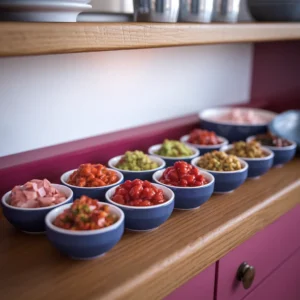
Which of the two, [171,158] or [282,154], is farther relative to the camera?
[282,154]

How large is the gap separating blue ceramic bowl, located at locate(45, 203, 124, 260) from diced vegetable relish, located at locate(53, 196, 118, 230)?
0.05 ft

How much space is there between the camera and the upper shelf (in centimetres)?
76

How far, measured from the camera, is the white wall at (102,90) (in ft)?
3.83

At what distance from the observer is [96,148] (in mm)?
1277

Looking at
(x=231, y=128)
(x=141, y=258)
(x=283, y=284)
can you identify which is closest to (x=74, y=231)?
(x=141, y=258)

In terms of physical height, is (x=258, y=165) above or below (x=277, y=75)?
below

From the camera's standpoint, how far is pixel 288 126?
1705 millimetres

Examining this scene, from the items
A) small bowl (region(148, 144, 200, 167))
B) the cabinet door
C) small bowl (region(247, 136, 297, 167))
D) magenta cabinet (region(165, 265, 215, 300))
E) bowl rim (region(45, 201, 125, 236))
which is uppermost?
bowl rim (region(45, 201, 125, 236))

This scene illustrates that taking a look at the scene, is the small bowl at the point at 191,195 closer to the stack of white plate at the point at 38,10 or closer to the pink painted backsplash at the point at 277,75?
the stack of white plate at the point at 38,10

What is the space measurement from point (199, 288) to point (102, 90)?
2.25ft

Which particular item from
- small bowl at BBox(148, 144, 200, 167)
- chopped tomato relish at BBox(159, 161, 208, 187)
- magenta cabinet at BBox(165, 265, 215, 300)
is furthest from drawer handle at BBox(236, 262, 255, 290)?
small bowl at BBox(148, 144, 200, 167)

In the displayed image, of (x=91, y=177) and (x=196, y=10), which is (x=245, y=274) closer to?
(x=91, y=177)

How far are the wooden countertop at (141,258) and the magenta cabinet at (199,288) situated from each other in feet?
0.11

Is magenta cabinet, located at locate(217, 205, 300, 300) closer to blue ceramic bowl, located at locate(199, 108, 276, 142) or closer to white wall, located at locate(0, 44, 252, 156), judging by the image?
blue ceramic bowl, located at locate(199, 108, 276, 142)
